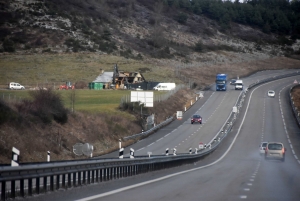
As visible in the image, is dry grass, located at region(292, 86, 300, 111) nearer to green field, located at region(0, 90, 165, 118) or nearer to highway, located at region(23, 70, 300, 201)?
highway, located at region(23, 70, 300, 201)

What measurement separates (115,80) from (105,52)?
36891 mm

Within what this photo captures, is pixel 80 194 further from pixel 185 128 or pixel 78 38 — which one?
pixel 78 38

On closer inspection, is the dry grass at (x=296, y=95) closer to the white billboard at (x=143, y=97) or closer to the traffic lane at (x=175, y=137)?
the traffic lane at (x=175, y=137)

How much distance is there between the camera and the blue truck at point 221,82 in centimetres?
10921

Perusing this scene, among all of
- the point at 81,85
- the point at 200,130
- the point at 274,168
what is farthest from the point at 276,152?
the point at 81,85

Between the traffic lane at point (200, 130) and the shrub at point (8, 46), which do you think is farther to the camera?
the shrub at point (8, 46)

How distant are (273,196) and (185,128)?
55.7 m

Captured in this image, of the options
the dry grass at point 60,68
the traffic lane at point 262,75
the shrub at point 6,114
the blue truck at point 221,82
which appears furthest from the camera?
the traffic lane at point 262,75

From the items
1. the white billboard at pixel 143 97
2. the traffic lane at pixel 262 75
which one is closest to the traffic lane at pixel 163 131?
the white billboard at pixel 143 97

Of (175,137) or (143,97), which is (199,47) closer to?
(143,97)

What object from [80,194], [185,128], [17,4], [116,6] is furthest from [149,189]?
[116,6]

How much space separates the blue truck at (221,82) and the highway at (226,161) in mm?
2088

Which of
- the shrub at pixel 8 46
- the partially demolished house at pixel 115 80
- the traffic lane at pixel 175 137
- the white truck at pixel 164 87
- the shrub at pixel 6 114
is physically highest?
the shrub at pixel 8 46

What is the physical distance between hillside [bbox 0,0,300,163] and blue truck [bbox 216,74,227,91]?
17.0ft
